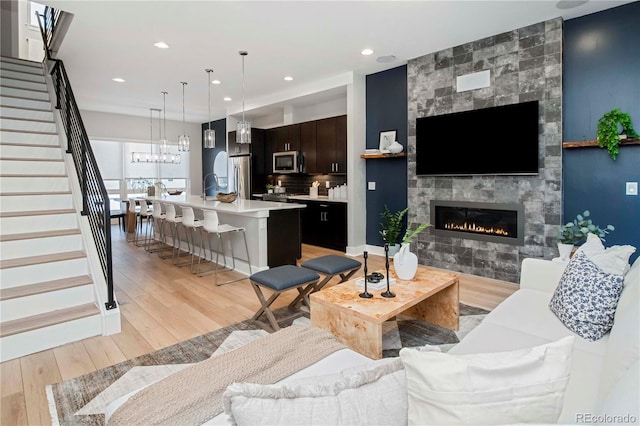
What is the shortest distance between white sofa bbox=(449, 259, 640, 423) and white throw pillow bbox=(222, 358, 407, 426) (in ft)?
1.72

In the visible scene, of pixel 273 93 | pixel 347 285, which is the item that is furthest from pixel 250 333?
pixel 273 93

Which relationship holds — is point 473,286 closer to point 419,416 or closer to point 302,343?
point 302,343

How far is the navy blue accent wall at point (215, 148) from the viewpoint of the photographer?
10.1 m

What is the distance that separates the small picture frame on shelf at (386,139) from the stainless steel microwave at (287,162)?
6.93 feet

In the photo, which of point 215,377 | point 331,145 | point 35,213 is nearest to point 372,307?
point 215,377

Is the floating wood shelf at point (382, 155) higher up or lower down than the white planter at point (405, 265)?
higher up

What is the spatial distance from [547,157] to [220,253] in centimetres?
441

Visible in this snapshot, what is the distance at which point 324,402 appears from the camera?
0.86 meters

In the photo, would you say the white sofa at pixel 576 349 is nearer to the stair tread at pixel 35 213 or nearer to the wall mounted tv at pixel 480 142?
the wall mounted tv at pixel 480 142

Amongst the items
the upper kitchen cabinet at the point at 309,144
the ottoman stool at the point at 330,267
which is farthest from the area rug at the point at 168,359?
the upper kitchen cabinet at the point at 309,144

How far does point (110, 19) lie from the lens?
388cm

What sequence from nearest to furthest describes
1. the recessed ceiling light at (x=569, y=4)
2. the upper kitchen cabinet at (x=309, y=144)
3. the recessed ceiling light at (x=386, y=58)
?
1. the recessed ceiling light at (x=569, y=4)
2. the recessed ceiling light at (x=386, y=58)
3. the upper kitchen cabinet at (x=309, y=144)

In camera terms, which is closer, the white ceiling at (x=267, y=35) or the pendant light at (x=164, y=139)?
the white ceiling at (x=267, y=35)

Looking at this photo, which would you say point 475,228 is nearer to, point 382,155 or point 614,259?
point 382,155
